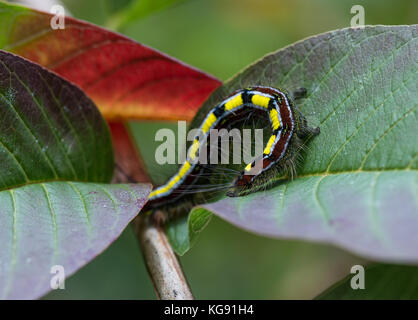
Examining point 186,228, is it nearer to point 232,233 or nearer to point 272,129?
point 272,129

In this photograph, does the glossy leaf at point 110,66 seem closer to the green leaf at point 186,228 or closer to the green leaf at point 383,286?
the green leaf at point 186,228

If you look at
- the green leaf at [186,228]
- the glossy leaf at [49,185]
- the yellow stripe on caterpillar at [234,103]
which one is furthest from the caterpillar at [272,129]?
the glossy leaf at [49,185]

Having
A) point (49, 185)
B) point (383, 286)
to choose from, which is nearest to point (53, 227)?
point (49, 185)

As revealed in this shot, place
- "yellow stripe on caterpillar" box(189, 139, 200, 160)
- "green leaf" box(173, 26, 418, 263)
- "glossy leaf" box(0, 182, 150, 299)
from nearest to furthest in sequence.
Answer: "green leaf" box(173, 26, 418, 263) → "glossy leaf" box(0, 182, 150, 299) → "yellow stripe on caterpillar" box(189, 139, 200, 160)

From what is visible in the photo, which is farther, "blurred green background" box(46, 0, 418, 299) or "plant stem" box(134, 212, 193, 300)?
"blurred green background" box(46, 0, 418, 299)

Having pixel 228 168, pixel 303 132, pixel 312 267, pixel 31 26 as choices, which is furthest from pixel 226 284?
pixel 31 26

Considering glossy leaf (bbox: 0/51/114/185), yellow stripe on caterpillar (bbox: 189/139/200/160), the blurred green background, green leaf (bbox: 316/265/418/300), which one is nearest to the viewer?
green leaf (bbox: 316/265/418/300)

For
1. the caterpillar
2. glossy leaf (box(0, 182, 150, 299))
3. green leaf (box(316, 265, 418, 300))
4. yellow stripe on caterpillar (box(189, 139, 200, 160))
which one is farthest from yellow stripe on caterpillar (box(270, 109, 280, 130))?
green leaf (box(316, 265, 418, 300))

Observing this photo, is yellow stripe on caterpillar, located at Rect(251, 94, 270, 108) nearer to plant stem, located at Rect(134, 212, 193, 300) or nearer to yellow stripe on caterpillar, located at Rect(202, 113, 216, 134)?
yellow stripe on caterpillar, located at Rect(202, 113, 216, 134)
